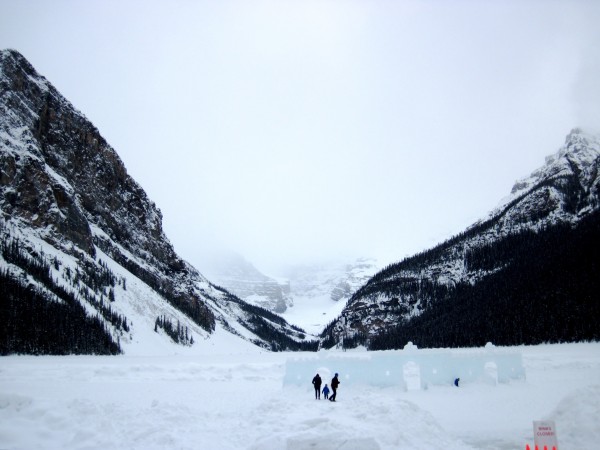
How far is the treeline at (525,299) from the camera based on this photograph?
84438 millimetres

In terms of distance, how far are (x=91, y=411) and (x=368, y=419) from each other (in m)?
11.4

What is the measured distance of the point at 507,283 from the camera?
112m

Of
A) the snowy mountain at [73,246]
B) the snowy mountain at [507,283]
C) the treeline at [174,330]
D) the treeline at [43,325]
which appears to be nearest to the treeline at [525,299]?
the snowy mountain at [507,283]

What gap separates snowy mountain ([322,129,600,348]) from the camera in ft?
292

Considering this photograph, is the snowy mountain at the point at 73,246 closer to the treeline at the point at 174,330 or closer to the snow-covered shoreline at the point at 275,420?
the treeline at the point at 174,330

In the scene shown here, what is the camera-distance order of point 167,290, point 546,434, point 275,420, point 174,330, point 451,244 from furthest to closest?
point 451,244, point 167,290, point 174,330, point 275,420, point 546,434

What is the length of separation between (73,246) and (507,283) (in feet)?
344

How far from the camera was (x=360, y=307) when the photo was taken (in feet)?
542

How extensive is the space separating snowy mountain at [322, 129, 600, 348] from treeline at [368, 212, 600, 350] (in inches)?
8.7

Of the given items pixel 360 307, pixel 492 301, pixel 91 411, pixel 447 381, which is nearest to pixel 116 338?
pixel 447 381

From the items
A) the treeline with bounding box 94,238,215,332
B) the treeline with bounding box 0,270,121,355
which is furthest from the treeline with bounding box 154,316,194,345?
the treeline with bounding box 0,270,121,355

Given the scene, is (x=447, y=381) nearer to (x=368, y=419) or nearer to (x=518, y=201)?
(x=368, y=419)

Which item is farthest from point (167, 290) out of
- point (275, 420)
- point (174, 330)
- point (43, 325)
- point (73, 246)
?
point (275, 420)

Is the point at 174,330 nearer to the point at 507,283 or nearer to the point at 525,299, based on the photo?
the point at 525,299
